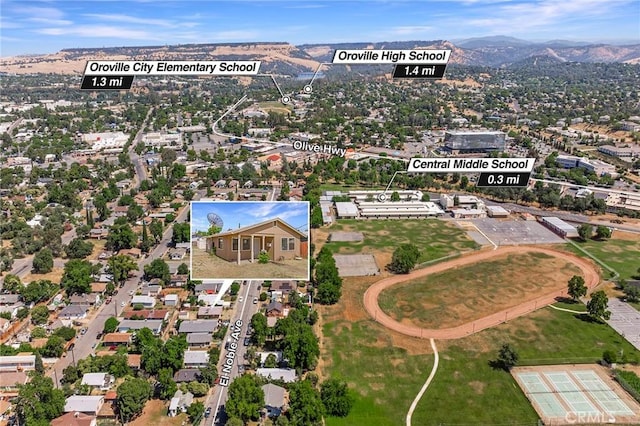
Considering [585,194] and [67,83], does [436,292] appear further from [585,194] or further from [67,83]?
[67,83]

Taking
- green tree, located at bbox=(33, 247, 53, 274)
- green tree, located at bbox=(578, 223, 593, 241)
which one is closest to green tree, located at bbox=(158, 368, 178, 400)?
green tree, located at bbox=(33, 247, 53, 274)

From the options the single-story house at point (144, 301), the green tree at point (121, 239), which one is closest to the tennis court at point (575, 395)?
the single-story house at point (144, 301)

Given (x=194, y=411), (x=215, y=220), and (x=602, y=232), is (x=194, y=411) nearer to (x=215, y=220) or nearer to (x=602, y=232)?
(x=215, y=220)

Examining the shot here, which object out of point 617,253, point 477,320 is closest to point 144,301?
point 477,320

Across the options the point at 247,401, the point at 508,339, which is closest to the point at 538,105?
the point at 508,339

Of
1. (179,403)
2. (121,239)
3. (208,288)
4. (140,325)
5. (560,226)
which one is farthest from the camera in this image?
(560,226)

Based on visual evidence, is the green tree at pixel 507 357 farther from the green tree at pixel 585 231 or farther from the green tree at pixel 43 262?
Answer: the green tree at pixel 43 262

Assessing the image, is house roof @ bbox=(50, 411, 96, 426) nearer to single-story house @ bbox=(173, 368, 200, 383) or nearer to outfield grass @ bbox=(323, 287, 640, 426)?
single-story house @ bbox=(173, 368, 200, 383)
